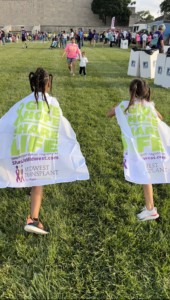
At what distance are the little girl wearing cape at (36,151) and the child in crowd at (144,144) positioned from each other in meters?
0.61

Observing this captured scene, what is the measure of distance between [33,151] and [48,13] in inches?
3304

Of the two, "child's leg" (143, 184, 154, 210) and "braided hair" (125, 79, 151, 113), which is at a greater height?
"braided hair" (125, 79, 151, 113)

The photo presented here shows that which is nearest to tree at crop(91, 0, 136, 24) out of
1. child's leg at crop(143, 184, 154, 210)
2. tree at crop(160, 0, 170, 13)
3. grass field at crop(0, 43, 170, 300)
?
tree at crop(160, 0, 170, 13)

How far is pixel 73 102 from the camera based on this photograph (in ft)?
22.0

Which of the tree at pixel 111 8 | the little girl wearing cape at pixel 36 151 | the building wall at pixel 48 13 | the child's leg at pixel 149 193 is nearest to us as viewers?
the little girl wearing cape at pixel 36 151

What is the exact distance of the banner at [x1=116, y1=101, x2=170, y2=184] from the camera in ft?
8.13

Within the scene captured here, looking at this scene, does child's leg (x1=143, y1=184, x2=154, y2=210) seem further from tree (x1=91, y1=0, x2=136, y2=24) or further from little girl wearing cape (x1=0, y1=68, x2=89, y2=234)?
tree (x1=91, y1=0, x2=136, y2=24)

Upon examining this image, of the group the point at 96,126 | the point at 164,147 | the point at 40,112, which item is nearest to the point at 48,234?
the point at 40,112

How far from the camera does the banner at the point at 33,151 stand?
7.89 ft

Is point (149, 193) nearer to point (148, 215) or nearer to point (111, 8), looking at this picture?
point (148, 215)

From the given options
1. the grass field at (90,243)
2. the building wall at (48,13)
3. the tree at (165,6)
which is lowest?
the grass field at (90,243)

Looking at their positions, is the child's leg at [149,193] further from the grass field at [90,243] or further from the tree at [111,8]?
the tree at [111,8]

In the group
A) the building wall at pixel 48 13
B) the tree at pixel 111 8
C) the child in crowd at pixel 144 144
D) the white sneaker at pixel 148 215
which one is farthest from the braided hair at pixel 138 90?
the building wall at pixel 48 13

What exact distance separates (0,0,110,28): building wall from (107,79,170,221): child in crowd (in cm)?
8076
